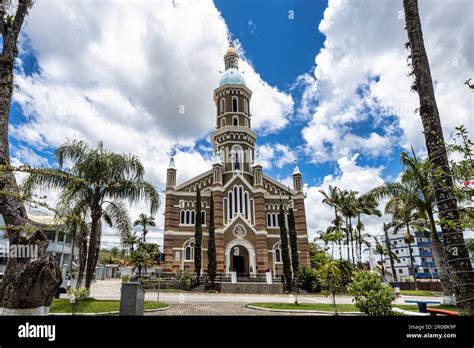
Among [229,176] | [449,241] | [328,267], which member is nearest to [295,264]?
[229,176]

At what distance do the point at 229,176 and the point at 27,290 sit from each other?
3243 cm

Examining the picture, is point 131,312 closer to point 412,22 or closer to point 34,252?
point 34,252

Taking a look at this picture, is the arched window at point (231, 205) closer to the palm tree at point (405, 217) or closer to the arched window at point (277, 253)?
the arched window at point (277, 253)

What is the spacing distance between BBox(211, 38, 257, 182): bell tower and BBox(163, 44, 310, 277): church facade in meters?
0.13

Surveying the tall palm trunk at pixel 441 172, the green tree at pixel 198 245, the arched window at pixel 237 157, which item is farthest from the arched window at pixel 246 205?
the tall palm trunk at pixel 441 172

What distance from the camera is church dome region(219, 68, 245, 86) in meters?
42.9

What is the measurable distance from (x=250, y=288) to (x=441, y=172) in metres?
23.7

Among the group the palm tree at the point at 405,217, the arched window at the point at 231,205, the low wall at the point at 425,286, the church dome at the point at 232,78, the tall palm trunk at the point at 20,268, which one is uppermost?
the church dome at the point at 232,78

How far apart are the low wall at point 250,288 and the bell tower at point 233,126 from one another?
1453 centimetres

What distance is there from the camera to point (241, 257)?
1364 inches

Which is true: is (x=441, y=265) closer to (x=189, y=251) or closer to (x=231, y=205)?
(x=231, y=205)

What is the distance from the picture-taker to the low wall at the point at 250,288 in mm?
26531

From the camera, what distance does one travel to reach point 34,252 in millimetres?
5934

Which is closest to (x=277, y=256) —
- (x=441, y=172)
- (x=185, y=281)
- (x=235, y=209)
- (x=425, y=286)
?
(x=235, y=209)
